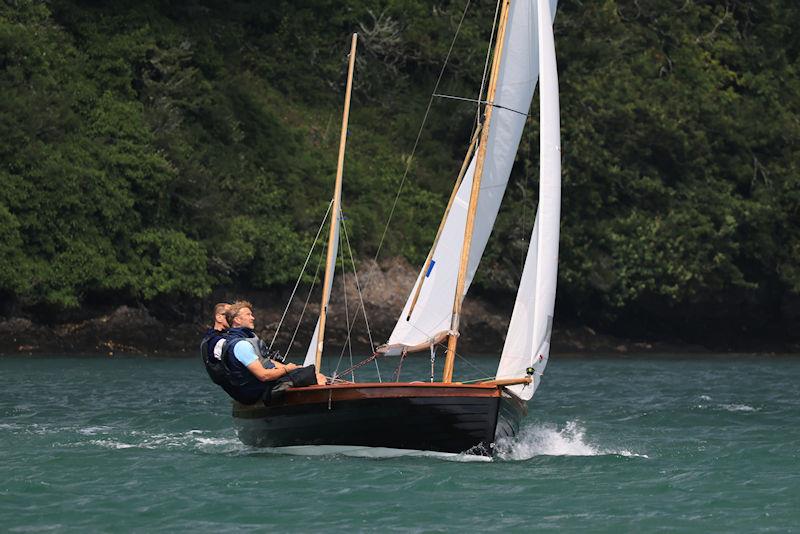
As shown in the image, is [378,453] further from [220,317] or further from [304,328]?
[304,328]

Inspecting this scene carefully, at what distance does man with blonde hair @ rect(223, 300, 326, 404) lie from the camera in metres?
19.2

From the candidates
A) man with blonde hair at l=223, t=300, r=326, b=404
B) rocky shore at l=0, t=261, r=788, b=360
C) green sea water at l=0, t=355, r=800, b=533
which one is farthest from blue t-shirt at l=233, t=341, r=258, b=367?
rocky shore at l=0, t=261, r=788, b=360

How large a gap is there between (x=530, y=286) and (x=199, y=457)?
16.4ft

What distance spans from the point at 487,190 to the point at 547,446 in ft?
12.3

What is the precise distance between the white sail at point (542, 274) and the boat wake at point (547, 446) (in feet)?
2.63

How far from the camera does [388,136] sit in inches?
1981

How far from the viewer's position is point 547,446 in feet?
70.7

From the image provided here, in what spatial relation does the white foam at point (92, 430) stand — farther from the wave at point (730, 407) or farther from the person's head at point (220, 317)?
the wave at point (730, 407)

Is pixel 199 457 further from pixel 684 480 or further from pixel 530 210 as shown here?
pixel 530 210

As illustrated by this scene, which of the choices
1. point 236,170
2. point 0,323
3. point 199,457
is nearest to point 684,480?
point 199,457

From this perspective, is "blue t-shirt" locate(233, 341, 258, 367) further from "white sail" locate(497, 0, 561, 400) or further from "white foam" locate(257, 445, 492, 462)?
"white sail" locate(497, 0, 561, 400)

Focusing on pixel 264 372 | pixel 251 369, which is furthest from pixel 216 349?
pixel 264 372

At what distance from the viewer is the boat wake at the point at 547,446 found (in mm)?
20250

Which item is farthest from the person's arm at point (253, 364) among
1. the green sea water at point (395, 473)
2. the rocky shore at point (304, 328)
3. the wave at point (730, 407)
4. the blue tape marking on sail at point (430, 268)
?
the rocky shore at point (304, 328)
